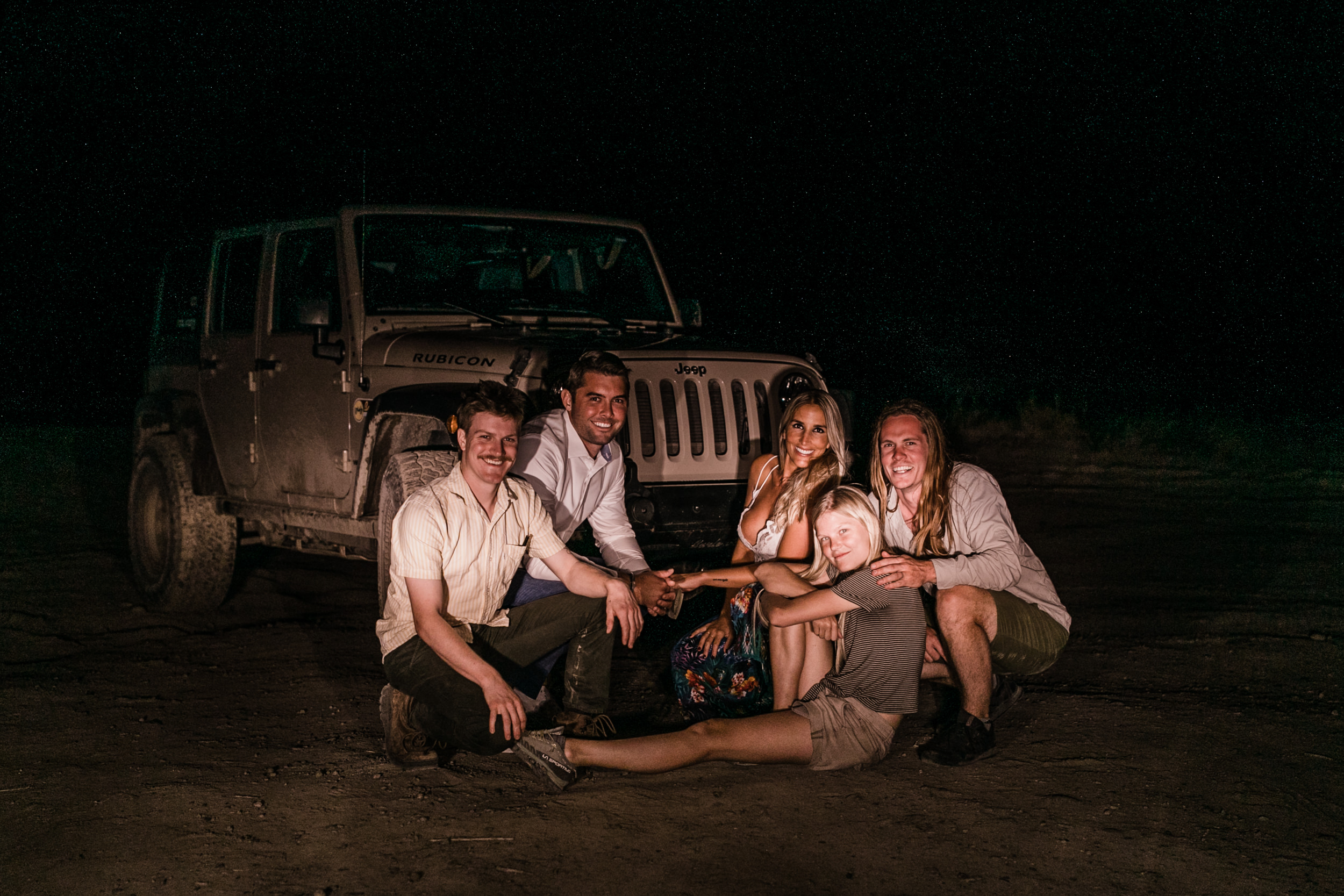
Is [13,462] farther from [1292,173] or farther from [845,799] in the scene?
[1292,173]

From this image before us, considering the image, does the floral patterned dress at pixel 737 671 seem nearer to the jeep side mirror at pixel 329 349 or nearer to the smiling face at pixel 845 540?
the smiling face at pixel 845 540

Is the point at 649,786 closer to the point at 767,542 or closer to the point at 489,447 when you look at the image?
the point at 767,542

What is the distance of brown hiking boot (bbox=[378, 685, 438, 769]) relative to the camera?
3.97m

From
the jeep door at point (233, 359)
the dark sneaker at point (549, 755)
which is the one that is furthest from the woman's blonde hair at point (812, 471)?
the jeep door at point (233, 359)

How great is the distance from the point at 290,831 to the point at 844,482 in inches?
91.6

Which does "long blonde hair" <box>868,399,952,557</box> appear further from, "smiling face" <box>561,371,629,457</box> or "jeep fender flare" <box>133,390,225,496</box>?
"jeep fender flare" <box>133,390,225,496</box>

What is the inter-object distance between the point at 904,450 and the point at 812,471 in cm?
37

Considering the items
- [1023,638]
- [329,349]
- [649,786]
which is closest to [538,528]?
[649,786]

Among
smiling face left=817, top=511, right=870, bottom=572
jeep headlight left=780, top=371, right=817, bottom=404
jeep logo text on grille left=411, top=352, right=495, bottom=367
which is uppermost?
jeep logo text on grille left=411, top=352, right=495, bottom=367

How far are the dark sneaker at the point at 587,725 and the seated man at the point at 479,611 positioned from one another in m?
0.04

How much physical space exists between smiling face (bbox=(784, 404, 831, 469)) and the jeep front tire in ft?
12.7

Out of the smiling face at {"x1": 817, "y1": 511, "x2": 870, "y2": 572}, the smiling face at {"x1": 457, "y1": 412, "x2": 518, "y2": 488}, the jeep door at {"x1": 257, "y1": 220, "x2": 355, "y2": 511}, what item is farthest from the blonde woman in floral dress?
the jeep door at {"x1": 257, "y1": 220, "x2": 355, "y2": 511}

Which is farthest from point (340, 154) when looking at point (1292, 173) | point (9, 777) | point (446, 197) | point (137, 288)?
point (9, 777)

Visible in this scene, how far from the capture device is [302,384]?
5902 mm
